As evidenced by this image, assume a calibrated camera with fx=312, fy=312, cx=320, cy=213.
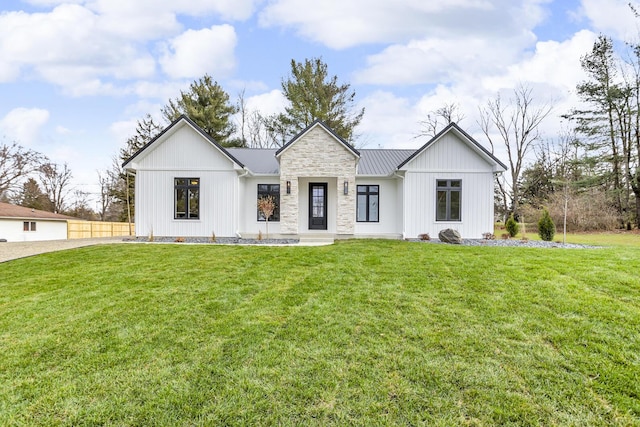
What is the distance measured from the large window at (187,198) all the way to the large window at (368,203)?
7.03 m

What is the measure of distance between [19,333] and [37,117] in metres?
27.1

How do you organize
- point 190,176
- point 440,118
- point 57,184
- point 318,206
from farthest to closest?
1. point 57,184
2. point 440,118
3. point 318,206
4. point 190,176

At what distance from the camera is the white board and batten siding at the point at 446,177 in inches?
504

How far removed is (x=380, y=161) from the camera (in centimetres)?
1574

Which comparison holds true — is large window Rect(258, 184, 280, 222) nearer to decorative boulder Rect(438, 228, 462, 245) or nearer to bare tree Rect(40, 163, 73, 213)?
decorative boulder Rect(438, 228, 462, 245)

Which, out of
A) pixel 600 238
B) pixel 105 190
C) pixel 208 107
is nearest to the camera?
pixel 600 238

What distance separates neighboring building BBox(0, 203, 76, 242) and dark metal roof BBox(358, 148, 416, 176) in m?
21.2

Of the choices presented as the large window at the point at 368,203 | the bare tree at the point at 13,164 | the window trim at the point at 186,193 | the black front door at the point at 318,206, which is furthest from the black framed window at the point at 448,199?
the bare tree at the point at 13,164

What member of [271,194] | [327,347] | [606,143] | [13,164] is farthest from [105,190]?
[606,143]

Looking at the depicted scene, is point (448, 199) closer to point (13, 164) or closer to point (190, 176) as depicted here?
point (190, 176)

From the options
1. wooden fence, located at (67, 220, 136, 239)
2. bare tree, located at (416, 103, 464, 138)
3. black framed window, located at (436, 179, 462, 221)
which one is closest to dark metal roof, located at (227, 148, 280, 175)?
black framed window, located at (436, 179, 462, 221)

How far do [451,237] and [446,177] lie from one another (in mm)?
2805

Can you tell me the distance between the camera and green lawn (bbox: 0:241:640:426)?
8.20 feet

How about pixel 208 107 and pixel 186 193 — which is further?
pixel 208 107
